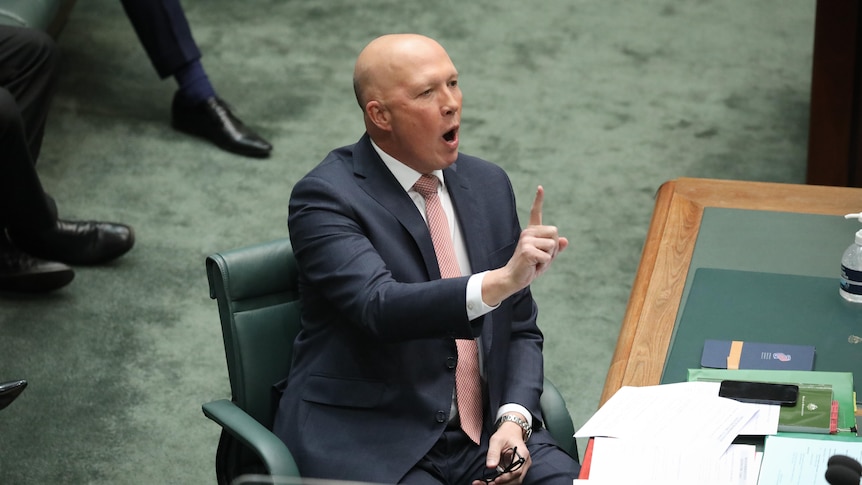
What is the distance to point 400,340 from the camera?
6.83 feet

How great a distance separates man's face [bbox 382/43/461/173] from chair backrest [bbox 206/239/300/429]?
314 mm

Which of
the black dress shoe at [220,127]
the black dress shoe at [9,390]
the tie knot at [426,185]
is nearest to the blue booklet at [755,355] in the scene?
the tie knot at [426,185]

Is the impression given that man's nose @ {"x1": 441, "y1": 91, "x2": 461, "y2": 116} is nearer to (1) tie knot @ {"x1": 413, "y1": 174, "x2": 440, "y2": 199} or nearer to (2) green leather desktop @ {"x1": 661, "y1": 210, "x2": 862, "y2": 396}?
(1) tie knot @ {"x1": 413, "y1": 174, "x2": 440, "y2": 199}

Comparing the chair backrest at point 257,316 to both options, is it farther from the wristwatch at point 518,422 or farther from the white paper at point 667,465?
the white paper at point 667,465

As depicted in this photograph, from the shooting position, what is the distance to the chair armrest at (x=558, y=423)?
2303 mm

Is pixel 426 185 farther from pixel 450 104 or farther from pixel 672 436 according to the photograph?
pixel 672 436

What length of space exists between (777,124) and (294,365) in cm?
296

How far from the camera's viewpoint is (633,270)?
12.8 ft

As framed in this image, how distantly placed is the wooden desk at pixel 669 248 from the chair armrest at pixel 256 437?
20.5 inches

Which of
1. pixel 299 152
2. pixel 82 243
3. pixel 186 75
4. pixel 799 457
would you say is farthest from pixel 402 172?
pixel 186 75

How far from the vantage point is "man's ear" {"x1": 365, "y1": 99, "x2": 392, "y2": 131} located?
7.29ft

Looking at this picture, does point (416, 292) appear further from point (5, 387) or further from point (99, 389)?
point (99, 389)

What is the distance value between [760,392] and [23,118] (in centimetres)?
251


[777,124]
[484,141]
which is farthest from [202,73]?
[777,124]
